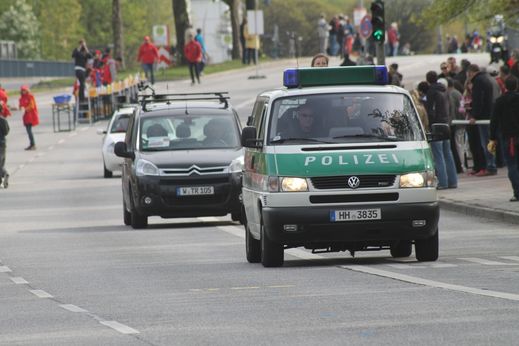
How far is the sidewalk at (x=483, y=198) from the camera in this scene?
2470 cm

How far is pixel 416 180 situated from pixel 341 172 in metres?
0.74

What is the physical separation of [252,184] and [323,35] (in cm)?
7005

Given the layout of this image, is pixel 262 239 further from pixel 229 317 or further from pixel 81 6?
pixel 81 6

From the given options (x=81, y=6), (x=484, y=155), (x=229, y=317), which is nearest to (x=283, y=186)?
(x=229, y=317)

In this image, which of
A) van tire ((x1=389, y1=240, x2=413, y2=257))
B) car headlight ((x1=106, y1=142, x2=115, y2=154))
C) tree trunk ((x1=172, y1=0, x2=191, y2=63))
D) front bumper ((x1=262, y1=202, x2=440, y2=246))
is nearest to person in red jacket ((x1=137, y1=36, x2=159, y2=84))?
tree trunk ((x1=172, y1=0, x2=191, y2=63))

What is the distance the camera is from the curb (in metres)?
24.0

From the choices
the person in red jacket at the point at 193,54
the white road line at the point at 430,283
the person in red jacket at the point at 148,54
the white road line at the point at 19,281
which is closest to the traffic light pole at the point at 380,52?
the white road line at the point at 430,283

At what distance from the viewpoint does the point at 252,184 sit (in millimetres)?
18000

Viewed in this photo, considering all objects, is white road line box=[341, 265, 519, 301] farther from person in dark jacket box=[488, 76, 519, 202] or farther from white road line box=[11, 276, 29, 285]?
person in dark jacket box=[488, 76, 519, 202]

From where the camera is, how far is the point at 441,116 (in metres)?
30.1

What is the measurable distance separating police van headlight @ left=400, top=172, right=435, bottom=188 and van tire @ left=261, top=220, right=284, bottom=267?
1371 mm

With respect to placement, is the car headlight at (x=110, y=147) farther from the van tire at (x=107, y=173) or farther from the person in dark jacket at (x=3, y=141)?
the person in dark jacket at (x=3, y=141)

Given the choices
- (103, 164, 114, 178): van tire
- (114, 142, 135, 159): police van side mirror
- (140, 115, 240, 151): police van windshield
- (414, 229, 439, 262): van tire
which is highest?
(140, 115, 240, 151): police van windshield

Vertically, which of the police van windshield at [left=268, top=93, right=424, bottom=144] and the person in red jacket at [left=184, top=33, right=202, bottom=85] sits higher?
the police van windshield at [left=268, top=93, right=424, bottom=144]
